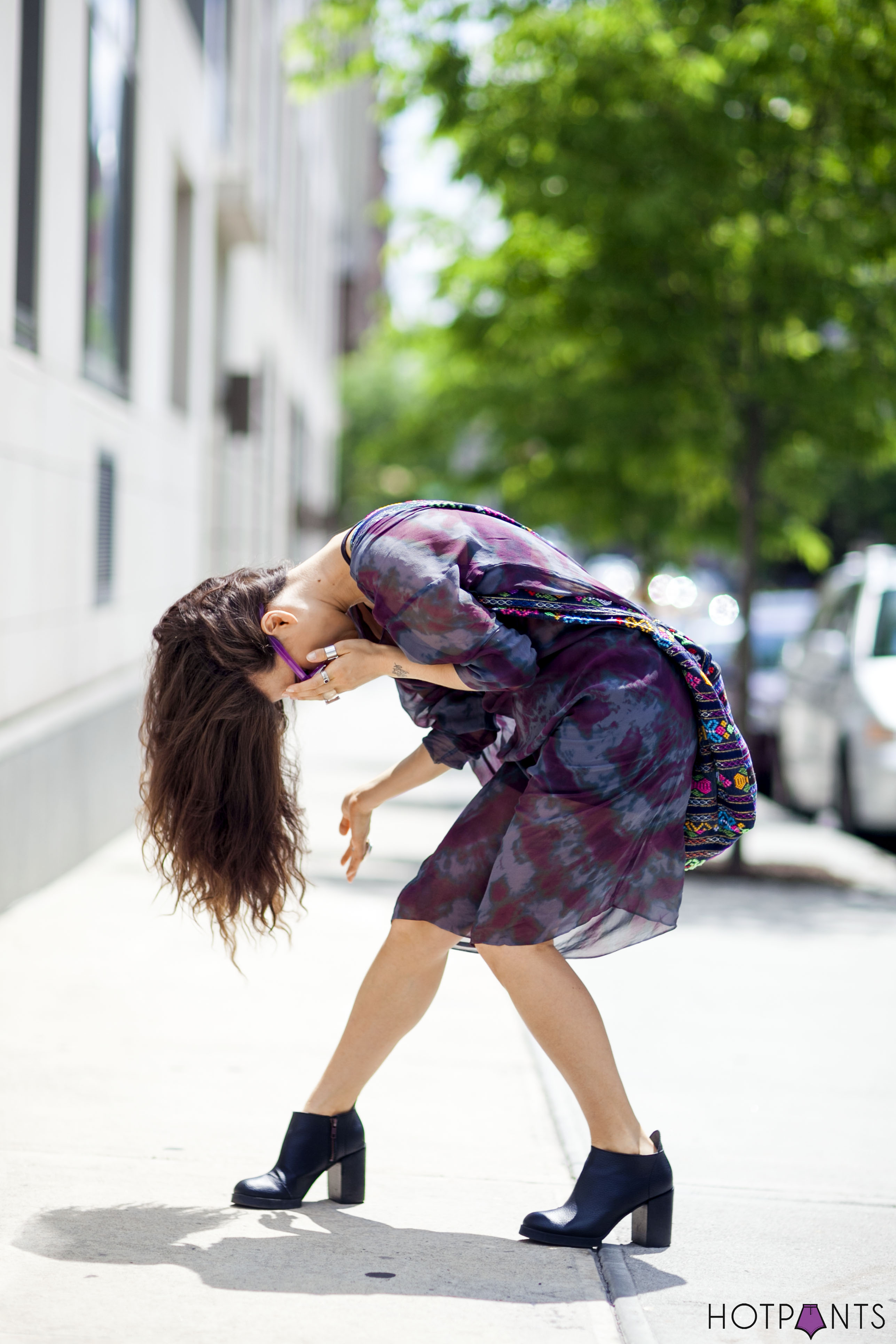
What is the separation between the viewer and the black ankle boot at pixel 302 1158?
326cm

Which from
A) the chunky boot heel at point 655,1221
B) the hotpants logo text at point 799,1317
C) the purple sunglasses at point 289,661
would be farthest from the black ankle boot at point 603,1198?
the purple sunglasses at point 289,661

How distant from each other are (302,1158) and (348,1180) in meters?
0.17

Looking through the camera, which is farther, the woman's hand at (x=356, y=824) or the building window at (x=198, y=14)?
the building window at (x=198, y=14)

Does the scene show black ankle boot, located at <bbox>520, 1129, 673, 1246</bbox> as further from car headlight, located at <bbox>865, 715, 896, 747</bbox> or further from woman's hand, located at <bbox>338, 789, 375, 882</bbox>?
car headlight, located at <bbox>865, 715, 896, 747</bbox>

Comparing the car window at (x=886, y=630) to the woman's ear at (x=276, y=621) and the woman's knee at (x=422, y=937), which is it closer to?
the woman's knee at (x=422, y=937)

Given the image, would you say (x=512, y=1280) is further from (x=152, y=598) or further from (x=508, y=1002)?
(x=152, y=598)

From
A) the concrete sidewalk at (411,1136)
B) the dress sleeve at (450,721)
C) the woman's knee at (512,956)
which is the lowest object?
the concrete sidewalk at (411,1136)

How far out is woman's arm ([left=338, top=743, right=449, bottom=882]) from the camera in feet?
11.3

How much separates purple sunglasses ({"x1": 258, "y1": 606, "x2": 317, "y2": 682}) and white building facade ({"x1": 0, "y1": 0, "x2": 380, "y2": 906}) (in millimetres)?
3256

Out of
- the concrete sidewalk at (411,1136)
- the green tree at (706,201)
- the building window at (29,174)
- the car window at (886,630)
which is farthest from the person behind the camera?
the car window at (886,630)

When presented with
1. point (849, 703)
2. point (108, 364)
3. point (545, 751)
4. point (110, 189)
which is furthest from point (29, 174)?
point (849, 703)

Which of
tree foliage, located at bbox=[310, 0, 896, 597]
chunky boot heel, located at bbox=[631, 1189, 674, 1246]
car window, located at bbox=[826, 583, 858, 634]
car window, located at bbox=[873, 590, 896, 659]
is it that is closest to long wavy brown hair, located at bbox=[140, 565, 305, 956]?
chunky boot heel, located at bbox=[631, 1189, 674, 1246]

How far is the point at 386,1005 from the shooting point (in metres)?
3.21

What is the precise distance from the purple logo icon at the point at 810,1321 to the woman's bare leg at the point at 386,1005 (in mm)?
930
